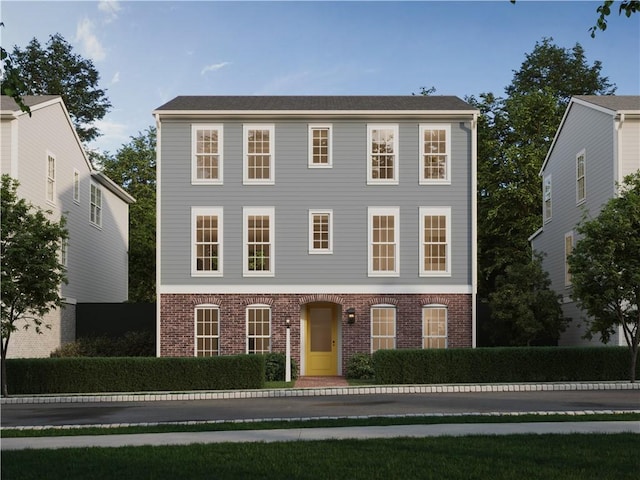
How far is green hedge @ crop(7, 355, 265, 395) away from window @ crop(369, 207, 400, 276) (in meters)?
6.60

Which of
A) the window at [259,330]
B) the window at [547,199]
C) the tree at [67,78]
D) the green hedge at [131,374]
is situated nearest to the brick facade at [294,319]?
the window at [259,330]

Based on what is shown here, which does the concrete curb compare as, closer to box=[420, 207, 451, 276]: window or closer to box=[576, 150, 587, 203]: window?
box=[420, 207, 451, 276]: window

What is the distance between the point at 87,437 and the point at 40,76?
50.2 m

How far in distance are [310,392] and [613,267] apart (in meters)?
8.77

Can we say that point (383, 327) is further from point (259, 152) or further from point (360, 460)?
point (360, 460)

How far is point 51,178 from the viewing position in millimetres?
30641

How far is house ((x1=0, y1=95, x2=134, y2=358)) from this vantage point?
91.2 ft

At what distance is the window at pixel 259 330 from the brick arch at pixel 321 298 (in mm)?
1166

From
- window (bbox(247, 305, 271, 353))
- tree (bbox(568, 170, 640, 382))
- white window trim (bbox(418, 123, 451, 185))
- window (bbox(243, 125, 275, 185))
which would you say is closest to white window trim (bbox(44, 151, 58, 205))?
window (bbox(243, 125, 275, 185))

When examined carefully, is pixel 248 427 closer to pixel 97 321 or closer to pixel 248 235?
pixel 248 235

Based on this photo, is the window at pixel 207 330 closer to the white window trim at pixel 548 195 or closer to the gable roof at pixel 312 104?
the gable roof at pixel 312 104

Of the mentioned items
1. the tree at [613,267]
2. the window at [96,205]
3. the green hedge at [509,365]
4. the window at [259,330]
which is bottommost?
the green hedge at [509,365]

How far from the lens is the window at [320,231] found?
29094 millimetres

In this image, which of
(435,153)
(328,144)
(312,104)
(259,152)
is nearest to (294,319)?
(259,152)
